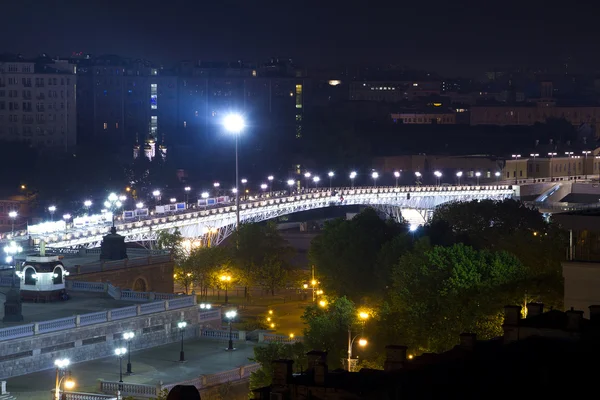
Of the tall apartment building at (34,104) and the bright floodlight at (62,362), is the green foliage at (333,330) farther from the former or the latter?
the tall apartment building at (34,104)

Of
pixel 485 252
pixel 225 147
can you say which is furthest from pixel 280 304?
pixel 225 147

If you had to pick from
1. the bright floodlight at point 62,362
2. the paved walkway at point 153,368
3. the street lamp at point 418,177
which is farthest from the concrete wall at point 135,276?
the street lamp at point 418,177

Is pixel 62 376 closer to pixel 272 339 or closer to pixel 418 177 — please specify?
pixel 272 339

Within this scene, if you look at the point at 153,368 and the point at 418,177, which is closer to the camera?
the point at 153,368

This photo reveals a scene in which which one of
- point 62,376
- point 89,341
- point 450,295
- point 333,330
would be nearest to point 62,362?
point 62,376

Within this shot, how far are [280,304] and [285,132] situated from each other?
410 feet

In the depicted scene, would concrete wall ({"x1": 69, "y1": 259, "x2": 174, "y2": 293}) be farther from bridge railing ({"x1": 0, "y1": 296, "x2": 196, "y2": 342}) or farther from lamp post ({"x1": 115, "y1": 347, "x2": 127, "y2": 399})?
lamp post ({"x1": 115, "y1": 347, "x2": 127, "y2": 399})

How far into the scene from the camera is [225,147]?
17900 centimetres

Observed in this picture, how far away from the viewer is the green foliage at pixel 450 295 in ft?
160

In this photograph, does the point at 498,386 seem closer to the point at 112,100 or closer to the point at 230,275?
the point at 230,275

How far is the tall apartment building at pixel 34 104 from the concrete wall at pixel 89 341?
334ft

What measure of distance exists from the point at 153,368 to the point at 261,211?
55.9 metres

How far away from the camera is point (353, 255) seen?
72312 mm

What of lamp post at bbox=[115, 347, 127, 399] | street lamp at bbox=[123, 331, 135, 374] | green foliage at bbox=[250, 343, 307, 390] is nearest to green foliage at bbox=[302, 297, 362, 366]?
green foliage at bbox=[250, 343, 307, 390]
